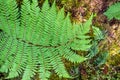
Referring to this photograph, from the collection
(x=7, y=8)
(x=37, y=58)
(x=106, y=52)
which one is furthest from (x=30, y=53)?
(x=106, y=52)

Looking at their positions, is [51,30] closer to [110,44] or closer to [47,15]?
[47,15]

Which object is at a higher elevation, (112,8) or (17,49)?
(112,8)

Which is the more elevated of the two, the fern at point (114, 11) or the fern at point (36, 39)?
the fern at point (114, 11)

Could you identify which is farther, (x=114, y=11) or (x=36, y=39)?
(x=114, y=11)

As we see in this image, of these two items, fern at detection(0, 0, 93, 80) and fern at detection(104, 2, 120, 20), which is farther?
fern at detection(104, 2, 120, 20)

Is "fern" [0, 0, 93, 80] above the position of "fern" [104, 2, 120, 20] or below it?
below

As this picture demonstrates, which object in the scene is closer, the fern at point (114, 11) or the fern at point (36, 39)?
the fern at point (36, 39)

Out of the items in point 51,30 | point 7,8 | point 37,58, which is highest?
point 7,8

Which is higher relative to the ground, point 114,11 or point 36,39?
point 114,11
